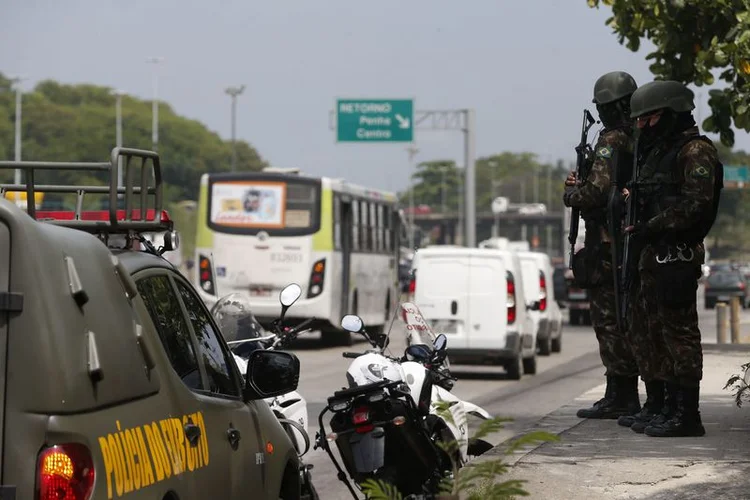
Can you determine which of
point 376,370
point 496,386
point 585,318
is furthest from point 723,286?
point 376,370

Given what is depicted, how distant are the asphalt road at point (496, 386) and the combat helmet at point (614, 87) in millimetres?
2236

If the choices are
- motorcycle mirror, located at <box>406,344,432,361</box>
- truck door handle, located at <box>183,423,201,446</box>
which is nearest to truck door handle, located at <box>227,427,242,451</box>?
truck door handle, located at <box>183,423,201,446</box>

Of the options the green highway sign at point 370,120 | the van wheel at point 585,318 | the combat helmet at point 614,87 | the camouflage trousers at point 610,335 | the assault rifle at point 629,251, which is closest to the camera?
the assault rifle at point 629,251

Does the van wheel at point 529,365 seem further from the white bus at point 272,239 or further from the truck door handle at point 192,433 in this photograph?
the truck door handle at point 192,433

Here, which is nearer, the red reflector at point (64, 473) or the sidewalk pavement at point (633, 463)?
the red reflector at point (64, 473)

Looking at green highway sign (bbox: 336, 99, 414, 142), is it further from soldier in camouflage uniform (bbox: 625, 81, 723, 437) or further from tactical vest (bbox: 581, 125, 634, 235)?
soldier in camouflage uniform (bbox: 625, 81, 723, 437)

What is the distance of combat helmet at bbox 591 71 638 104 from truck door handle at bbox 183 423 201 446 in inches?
232

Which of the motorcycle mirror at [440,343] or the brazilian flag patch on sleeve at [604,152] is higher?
the brazilian flag patch on sleeve at [604,152]

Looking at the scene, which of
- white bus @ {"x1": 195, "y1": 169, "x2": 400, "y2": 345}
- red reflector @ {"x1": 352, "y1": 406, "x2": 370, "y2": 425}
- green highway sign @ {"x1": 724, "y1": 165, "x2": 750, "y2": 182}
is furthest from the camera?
green highway sign @ {"x1": 724, "y1": 165, "x2": 750, "y2": 182}

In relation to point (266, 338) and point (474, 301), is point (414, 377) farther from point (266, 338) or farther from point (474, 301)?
point (474, 301)

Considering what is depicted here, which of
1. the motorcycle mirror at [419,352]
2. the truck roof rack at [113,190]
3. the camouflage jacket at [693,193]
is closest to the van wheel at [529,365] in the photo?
the camouflage jacket at [693,193]

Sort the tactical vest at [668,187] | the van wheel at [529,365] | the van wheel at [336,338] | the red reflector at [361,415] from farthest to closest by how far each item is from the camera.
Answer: the van wheel at [336,338] → the van wheel at [529,365] → the tactical vest at [668,187] → the red reflector at [361,415]

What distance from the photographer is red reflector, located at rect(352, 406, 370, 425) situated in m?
7.48

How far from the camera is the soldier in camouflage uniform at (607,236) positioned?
9992 mm
